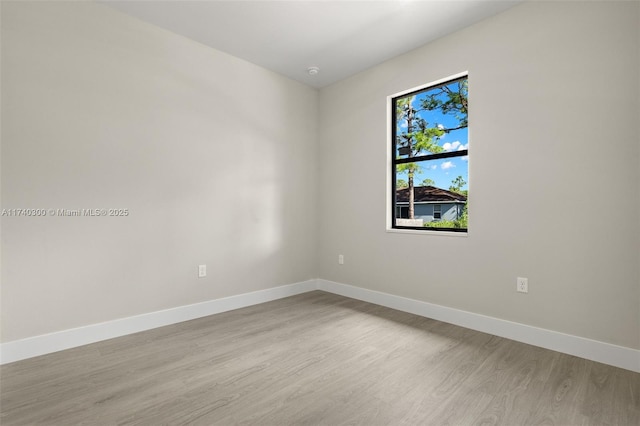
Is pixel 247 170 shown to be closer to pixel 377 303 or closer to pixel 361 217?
pixel 361 217

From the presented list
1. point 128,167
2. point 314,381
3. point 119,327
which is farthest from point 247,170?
point 314,381

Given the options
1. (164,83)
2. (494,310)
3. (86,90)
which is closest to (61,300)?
(86,90)

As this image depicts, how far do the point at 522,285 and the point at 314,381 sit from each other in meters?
1.81

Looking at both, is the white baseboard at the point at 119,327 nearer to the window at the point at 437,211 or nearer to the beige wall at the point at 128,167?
the beige wall at the point at 128,167

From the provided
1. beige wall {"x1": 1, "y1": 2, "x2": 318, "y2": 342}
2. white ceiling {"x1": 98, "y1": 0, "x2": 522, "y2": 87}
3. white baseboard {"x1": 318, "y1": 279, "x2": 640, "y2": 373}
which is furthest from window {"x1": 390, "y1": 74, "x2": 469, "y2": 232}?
beige wall {"x1": 1, "y1": 2, "x2": 318, "y2": 342}

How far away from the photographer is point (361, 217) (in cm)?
374

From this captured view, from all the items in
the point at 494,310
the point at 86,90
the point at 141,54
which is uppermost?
the point at 141,54

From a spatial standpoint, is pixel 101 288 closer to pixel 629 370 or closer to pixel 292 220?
pixel 292 220

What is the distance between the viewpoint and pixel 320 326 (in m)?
2.83

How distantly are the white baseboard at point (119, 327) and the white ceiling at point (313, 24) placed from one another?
2.59m

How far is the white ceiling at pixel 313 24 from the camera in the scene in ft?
8.32

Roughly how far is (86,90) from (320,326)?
2730 mm

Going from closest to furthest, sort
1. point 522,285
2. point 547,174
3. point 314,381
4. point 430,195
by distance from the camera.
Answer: point 314,381, point 547,174, point 522,285, point 430,195

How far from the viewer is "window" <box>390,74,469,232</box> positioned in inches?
118
